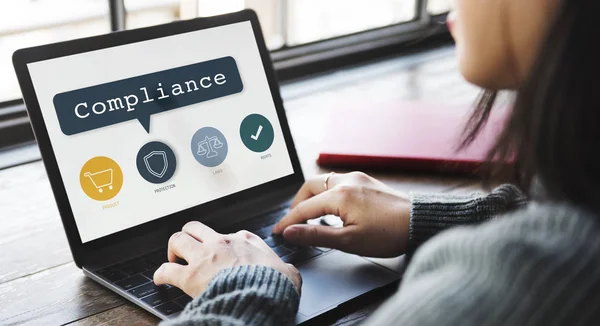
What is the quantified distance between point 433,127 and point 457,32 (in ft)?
1.92

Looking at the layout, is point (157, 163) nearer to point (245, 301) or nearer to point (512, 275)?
point (245, 301)

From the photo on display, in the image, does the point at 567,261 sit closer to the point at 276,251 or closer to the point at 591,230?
the point at 591,230

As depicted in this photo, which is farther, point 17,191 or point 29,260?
point 17,191

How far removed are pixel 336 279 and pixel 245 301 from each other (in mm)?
205

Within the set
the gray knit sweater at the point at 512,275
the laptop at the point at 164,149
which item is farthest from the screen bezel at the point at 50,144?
the gray knit sweater at the point at 512,275

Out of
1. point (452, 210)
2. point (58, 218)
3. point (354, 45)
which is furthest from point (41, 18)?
point (452, 210)

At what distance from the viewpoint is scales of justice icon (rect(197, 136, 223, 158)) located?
3.46ft

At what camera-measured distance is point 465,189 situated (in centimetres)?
119

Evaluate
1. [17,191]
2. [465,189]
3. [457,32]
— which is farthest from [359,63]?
[457,32]

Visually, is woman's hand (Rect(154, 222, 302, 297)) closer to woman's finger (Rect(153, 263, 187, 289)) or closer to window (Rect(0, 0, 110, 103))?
woman's finger (Rect(153, 263, 187, 289))

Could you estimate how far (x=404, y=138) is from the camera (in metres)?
1.32

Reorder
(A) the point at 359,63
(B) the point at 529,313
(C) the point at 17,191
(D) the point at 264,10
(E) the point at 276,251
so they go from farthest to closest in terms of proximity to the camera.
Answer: (D) the point at 264,10 < (A) the point at 359,63 < (C) the point at 17,191 < (E) the point at 276,251 < (B) the point at 529,313

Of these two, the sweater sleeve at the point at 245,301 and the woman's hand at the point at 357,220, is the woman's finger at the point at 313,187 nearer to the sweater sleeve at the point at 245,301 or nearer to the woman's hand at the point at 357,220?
the woman's hand at the point at 357,220

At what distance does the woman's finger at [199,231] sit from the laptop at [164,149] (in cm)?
5
